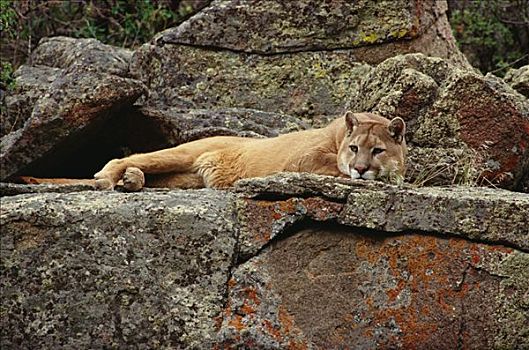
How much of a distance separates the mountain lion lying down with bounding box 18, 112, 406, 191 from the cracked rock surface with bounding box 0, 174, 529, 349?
1.05 m

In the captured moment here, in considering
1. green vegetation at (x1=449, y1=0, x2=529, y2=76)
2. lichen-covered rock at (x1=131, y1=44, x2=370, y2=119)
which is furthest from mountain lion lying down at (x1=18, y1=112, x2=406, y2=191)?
green vegetation at (x1=449, y1=0, x2=529, y2=76)

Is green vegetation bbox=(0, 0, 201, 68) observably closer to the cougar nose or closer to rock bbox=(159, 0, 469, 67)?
rock bbox=(159, 0, 469, 67)

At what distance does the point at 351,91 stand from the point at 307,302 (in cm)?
457

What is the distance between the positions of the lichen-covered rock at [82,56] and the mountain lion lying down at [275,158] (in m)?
1.12

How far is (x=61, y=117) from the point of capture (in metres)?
8.61

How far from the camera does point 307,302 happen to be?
642 centimetres

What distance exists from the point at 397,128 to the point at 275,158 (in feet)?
3.67

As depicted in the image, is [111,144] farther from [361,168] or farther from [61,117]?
[361,168]

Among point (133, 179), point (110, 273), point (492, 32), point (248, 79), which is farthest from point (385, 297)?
point (492, 32)

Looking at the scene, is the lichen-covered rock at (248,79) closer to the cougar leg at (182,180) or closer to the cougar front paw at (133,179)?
the cougar leg at (182,180)

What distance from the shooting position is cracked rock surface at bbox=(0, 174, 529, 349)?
628 cm

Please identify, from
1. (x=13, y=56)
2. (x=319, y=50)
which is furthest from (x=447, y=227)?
(x=13, y=56)

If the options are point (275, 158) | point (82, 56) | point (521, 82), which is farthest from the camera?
point (521, 82)

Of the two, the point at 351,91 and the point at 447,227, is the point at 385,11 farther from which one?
the point at 447,227
